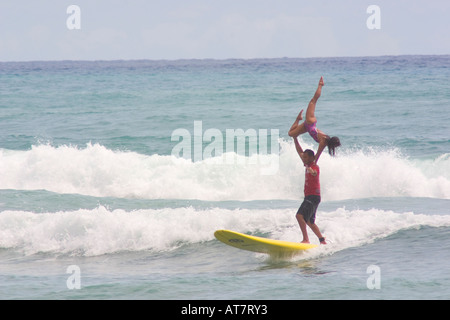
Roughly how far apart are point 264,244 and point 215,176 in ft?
27.6

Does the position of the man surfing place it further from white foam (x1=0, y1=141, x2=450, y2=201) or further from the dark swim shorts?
white foam (x1=0, y1=141, x2=450, y2=201)

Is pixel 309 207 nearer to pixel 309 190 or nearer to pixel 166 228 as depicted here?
pixel 309 190

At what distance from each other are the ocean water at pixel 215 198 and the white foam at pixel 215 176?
0.05 meters

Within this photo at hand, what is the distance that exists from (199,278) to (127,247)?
2.41m

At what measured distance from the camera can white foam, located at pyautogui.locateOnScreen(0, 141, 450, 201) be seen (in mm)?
15461

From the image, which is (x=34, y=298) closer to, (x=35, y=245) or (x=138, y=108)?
(x=35, y=245)

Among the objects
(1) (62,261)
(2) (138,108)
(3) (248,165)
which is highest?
(2) (138,108)

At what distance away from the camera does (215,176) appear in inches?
683

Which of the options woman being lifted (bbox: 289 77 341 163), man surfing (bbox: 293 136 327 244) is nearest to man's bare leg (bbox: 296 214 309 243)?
man surfing (bbox: 293 136 327 244)

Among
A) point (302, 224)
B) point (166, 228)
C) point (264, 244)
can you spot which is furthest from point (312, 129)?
point (166, 228)

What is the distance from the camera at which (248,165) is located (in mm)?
18031

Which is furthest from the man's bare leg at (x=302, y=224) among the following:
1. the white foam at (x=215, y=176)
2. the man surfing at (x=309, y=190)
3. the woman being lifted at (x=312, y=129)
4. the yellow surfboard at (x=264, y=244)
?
the white foam at (x=215, y=176)

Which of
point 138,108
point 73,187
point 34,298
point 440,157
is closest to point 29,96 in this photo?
point 138,108

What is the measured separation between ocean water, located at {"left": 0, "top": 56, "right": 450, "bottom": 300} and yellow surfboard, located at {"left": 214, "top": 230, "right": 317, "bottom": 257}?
18 cm
